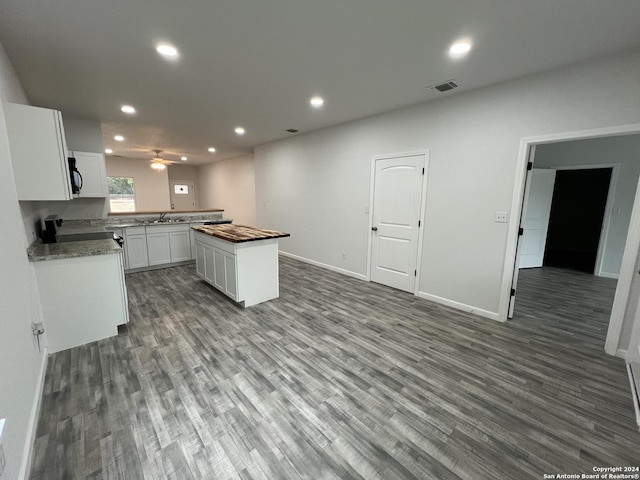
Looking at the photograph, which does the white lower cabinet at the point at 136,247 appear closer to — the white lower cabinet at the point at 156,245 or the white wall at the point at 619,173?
the white lower cabinet at the point at 156,245

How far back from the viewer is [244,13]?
1.90 m

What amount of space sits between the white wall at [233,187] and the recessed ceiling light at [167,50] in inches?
220

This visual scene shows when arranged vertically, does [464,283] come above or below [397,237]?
below

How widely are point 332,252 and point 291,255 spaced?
4.67ft

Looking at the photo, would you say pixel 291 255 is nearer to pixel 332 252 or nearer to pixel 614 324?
pixel 332 252

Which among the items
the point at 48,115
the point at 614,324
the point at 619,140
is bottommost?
the point at 614,324

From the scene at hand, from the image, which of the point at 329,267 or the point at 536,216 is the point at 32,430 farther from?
the point at 536,216

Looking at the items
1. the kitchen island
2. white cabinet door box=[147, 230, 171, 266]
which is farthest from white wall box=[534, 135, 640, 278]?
white cabinet door box=[147, 230, 171, 266]

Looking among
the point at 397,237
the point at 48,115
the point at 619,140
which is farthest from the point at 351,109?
the point at 619,140

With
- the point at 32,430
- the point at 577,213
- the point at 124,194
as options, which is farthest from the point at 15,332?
the point at 577,213

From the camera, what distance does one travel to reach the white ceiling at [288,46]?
184 centimetres

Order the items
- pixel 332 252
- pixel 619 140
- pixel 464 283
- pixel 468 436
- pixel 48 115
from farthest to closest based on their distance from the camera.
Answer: pixel 332 252 < pixel 619 140 < pixel 464 283 < pixel 48 115 < pixel 468 436

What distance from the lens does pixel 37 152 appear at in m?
2.28

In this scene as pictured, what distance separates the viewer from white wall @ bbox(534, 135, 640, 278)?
458 centimetres
